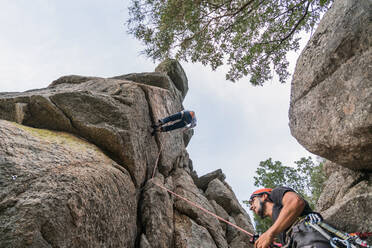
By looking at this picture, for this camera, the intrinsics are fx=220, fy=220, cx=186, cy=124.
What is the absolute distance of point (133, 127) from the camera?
6.85 m

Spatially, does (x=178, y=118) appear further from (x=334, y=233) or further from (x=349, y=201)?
(x=334, y=233)

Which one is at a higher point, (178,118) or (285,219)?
(178,118)

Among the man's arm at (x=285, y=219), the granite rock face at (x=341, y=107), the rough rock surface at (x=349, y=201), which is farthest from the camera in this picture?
the granite rock face at (x=341, y=107)

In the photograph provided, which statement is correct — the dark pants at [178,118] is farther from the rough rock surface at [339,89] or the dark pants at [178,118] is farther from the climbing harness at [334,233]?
the climbing harness at [334,233]

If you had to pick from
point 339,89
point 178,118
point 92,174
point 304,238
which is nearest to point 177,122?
point 178,118

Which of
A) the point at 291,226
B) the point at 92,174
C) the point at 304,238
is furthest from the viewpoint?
the point at 92,174

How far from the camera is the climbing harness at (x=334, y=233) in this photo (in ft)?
8.62

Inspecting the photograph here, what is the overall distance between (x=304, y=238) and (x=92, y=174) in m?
3.70

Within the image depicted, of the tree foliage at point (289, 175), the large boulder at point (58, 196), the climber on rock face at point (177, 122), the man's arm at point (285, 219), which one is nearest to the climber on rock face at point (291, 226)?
the man's arm at point (285, 219)

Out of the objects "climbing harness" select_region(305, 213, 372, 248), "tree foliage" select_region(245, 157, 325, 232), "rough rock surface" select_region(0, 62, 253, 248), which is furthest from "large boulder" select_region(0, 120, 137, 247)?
"tree foliage" select_region(245, 157, 325, 232)

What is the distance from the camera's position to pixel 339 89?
180 inches

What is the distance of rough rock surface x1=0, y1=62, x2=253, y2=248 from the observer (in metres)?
3.09

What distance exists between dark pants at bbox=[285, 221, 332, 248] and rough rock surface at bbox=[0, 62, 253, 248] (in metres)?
3.16

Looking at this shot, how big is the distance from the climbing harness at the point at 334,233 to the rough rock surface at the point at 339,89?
1.92 metres
